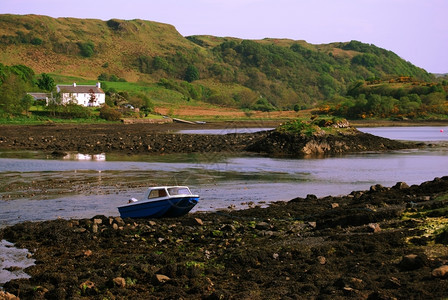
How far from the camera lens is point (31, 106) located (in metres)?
103

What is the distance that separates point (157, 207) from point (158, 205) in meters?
0.09

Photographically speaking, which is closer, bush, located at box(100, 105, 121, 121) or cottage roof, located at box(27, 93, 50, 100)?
bush, located at box(100, 105, 121, 121)

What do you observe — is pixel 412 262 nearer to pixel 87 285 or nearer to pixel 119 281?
pixel 119 281

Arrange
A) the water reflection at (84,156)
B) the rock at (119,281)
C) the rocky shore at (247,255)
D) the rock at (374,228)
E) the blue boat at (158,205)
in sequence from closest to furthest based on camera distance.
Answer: the rocky shore at (247,255), the rock at (119,281), the rock at (374,228), the blue boat at (158,205), the water reflection at (84,156)

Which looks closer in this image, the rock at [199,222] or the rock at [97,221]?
the rock at [97,221]

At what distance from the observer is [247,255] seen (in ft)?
50.9

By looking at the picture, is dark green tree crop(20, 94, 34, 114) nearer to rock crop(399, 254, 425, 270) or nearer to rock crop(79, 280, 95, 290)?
rock crop(79, 280, 95, 290)

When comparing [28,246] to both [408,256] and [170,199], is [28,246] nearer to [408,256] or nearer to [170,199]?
[170,199]

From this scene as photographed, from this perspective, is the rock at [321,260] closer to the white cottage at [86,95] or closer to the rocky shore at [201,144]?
the rocky shore at [201,144]

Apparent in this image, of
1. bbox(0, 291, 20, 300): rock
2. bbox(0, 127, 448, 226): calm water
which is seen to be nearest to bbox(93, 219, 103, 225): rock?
bbox(0, 127, 448, 226): calm water

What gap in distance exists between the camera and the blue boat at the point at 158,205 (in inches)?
859

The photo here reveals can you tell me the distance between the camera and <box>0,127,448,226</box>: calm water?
2655cm

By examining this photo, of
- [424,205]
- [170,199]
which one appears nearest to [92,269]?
[170,199]

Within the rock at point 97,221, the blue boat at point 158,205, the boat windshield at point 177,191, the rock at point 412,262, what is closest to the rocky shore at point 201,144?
the boat windshield at point 177,191
